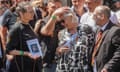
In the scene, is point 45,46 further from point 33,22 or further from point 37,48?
point 33,22

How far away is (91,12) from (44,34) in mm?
922

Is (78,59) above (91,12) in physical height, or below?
below

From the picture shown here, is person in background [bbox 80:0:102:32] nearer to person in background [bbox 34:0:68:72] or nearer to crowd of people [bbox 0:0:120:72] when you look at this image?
crowd of people [bbox 0:0:120:72]

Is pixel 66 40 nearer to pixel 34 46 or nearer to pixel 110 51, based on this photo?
pixel 34 46

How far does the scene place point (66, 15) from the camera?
22.8 ft

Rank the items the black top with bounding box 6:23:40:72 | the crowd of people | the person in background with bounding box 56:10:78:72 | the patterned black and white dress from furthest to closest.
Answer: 1. the black top with bounding box 6:23:40:72
2. the person in background with bounding box 56:10:78:72
3. the patterned black and white dress
4. the crowd of people

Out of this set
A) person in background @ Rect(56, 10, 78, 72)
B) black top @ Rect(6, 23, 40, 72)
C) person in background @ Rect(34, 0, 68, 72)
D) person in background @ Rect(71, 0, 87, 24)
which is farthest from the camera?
person in background @ Rect(71, 0, 87, 24)

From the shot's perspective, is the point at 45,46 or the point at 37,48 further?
the point at 45,46

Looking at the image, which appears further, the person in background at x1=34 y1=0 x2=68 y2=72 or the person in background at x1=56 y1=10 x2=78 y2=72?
the person in background at x1=34 y1=0 x2=68 y2=72

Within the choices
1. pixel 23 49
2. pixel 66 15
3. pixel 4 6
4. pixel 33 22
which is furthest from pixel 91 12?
pixel 4 6

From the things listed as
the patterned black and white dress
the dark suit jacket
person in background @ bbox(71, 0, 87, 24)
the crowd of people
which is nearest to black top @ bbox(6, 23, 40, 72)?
the crowd of people

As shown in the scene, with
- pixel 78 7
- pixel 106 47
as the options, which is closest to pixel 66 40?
pixel 106 47

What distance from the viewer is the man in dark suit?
249 inches

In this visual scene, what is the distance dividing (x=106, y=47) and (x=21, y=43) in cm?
153
